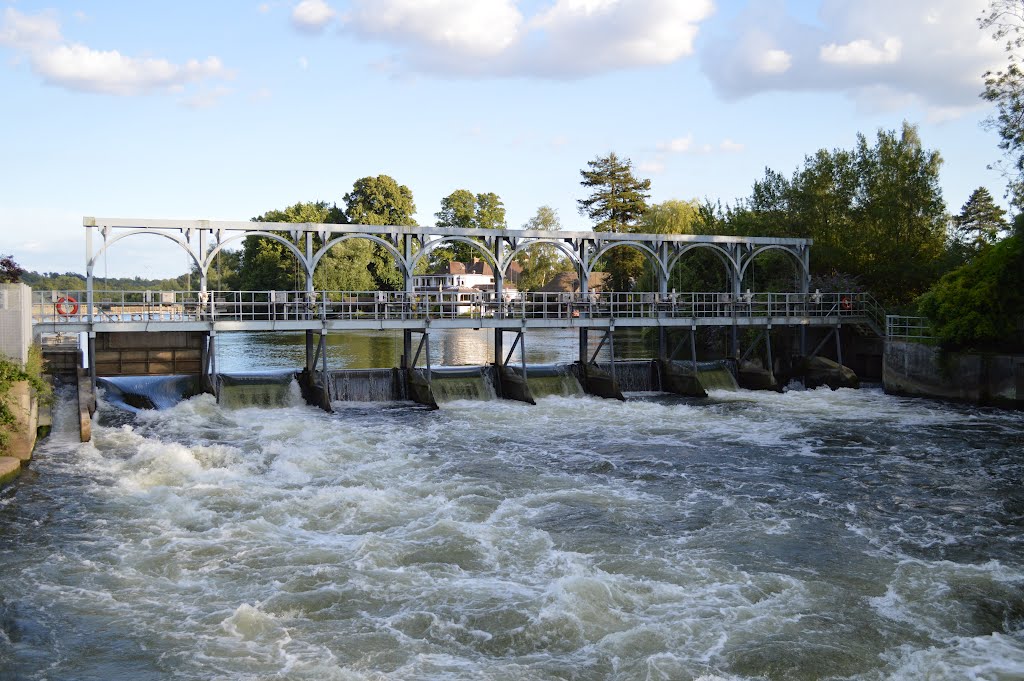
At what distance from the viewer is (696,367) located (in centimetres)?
3388

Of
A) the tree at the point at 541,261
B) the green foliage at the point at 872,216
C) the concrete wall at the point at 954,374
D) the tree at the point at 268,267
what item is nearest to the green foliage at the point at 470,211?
the tree at the point at 541,261

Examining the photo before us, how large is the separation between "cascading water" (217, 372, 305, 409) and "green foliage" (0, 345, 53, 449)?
5.21 metres

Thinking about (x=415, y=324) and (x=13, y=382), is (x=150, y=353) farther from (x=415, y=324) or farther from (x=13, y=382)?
(x=415, y=324)

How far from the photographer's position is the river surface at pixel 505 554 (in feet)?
35.0

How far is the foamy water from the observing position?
10.7 m

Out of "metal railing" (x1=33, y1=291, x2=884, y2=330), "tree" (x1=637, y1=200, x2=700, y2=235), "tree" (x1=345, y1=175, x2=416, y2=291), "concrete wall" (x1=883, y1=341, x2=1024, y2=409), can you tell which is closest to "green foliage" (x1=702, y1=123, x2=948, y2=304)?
"metal railing" (x1=33, y1=291, x2=884, y2=330)

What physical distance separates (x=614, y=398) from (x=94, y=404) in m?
16.7

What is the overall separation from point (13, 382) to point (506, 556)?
13.5m

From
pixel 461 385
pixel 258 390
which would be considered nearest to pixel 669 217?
pixel 461 385

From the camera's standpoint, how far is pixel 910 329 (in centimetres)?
3566

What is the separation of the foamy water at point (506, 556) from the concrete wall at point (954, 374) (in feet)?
19.1

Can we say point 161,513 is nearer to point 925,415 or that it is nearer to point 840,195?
point 925,415

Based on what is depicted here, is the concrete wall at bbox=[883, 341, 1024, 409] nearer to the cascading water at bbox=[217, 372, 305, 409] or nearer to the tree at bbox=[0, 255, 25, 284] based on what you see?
the cascading water at bbox=[217, 372, 305, 409]

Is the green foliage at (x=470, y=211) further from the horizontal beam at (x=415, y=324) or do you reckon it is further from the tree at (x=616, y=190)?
the horizontal beam at (x=415, y=324)
